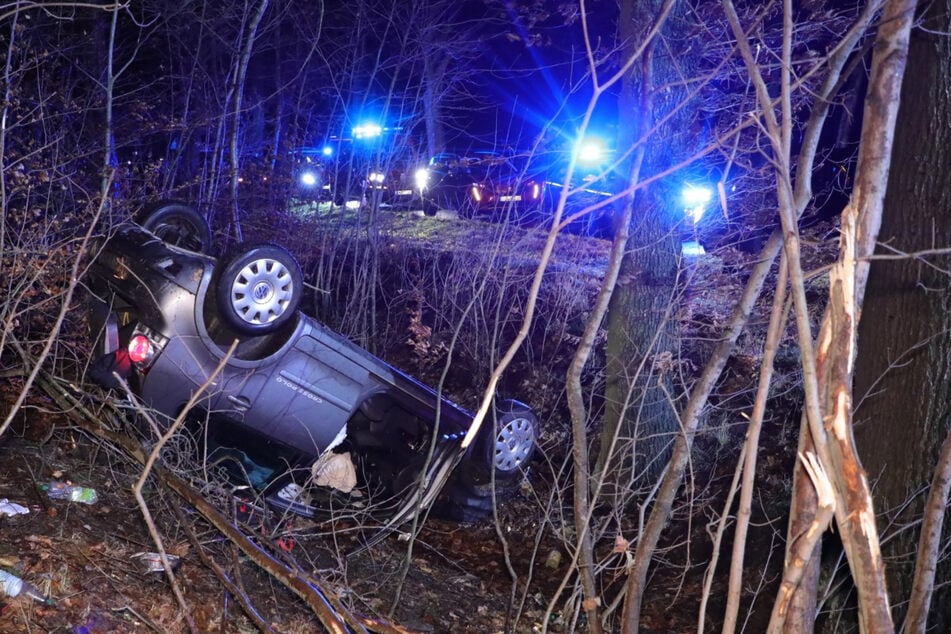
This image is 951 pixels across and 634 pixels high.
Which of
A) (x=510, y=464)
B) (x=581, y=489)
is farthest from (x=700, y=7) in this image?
(x=581, y=489)

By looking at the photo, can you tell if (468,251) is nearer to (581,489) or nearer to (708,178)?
(708,178)

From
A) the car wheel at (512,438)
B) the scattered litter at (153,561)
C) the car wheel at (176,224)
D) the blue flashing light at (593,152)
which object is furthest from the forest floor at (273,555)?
the blue flashing light at (593,152)

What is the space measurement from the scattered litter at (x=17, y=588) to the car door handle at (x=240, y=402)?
1.80m

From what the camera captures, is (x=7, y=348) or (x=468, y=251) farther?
(x=468, y=251)

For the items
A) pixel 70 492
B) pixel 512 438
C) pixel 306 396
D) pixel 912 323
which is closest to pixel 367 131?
pixel 512 438

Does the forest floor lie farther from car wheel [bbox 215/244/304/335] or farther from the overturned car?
car wheel [bbox 215/244/304/335]

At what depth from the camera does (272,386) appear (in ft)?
17.7

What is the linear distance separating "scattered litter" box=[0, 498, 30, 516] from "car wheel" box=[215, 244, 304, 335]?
154 centimetres

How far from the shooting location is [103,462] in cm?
562

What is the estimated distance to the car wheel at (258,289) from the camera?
4.98m

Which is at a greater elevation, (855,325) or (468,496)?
(855,325)

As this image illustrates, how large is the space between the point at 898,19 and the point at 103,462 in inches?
215

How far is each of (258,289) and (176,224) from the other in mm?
1345

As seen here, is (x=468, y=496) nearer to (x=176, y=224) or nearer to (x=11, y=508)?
(x=176, y=224)
